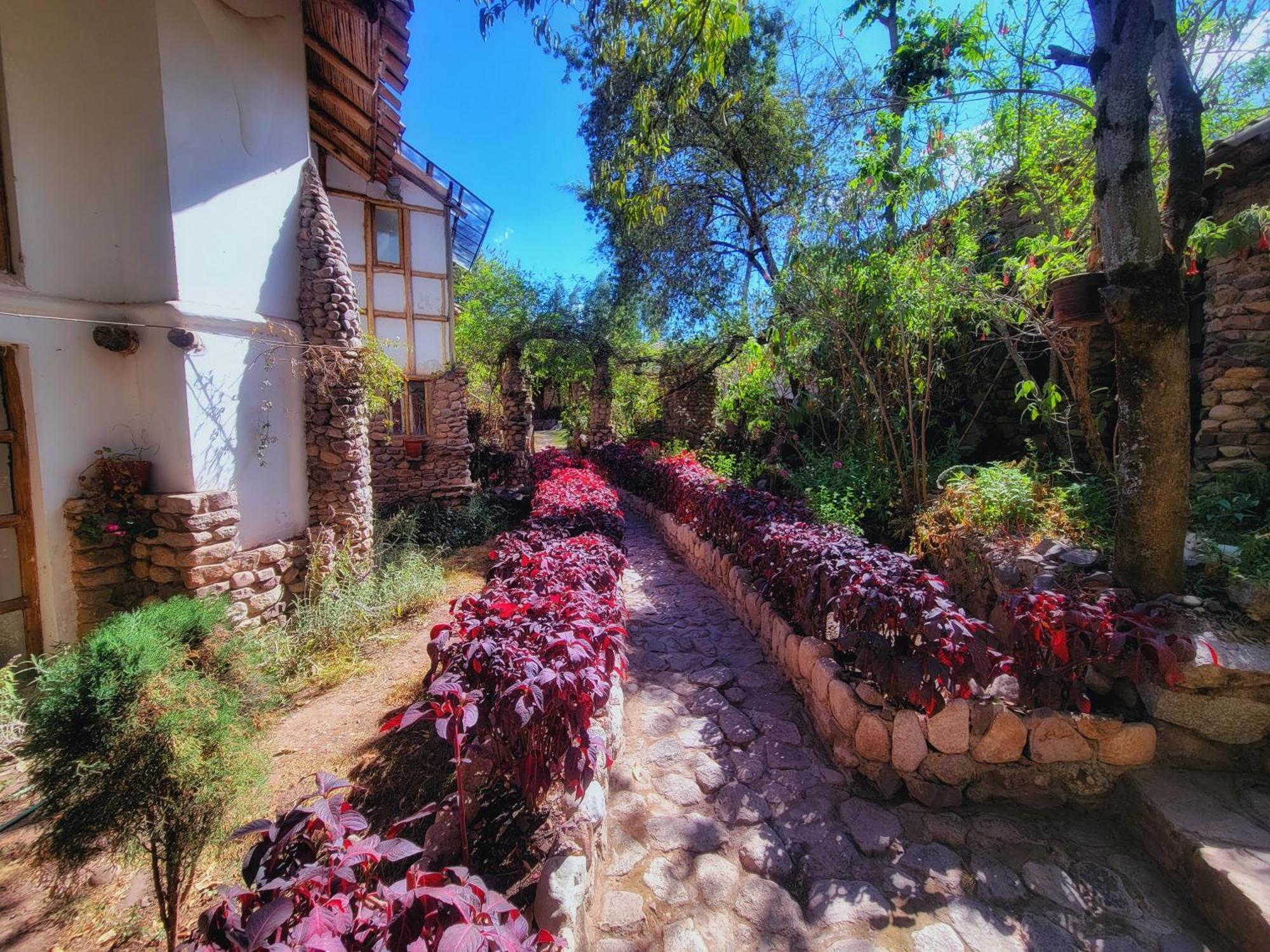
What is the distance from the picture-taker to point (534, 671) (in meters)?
1.93

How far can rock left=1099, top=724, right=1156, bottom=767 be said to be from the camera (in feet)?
8.07

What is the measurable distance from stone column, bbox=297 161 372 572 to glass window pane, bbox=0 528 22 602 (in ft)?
5.93

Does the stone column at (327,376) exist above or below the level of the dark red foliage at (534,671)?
above

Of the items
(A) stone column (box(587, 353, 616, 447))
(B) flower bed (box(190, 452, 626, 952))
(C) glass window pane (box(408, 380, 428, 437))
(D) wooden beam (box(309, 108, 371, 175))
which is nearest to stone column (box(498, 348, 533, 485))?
(A) stone column (box(587, 353, 616, 447))

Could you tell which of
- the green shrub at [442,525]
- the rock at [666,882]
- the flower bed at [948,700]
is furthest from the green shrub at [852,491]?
the green shrub at [442,525]

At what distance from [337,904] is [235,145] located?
17.6ft

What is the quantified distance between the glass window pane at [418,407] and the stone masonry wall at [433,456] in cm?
9

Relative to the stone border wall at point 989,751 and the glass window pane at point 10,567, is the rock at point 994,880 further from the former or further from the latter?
the glass window pane at point 10,567

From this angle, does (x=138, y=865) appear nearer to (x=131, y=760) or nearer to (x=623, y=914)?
(x=131, y=760)

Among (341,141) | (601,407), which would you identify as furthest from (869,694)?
(601,407)

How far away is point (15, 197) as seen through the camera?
3.28 meters

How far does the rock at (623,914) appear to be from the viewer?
1.95 metres

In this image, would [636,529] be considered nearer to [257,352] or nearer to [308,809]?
[257,352]

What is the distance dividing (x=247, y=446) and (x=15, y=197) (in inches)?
76.5
